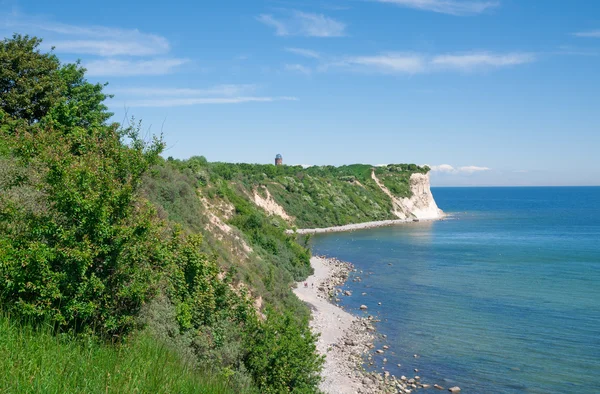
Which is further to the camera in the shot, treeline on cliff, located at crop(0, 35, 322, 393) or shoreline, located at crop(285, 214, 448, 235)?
shoreline, located at crop(285, 214, 448, 235)

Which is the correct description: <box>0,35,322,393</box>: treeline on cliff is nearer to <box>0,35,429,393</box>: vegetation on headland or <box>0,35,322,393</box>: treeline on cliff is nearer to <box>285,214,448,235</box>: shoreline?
<box>0,35,429,393</box>: vegetation on headland

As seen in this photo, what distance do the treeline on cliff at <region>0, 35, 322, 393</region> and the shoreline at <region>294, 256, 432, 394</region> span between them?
5.07m

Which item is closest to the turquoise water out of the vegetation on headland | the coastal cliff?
the vegetation on headland

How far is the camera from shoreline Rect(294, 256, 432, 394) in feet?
74.2

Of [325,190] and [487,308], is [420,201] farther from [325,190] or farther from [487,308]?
[487,308]

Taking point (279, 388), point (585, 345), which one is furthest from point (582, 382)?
point (279, 388)

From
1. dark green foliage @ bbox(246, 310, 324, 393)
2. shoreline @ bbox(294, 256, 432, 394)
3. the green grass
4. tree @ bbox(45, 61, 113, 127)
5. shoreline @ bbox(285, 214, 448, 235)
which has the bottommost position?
shoreline @ bbox(294, 256, 432, 394)

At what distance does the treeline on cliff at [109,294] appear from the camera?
6.77m

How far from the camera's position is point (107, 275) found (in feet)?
34.7

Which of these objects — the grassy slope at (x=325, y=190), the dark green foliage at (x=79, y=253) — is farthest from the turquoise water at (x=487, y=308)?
the dark green foliage at (x=79, y=253)

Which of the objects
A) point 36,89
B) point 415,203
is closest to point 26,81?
point 36,89

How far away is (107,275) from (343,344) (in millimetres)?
20282

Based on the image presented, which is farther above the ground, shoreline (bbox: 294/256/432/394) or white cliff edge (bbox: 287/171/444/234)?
white cliff edge (bbox: 287/171/444/234)

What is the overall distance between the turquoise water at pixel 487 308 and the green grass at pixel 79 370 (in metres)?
19.6
